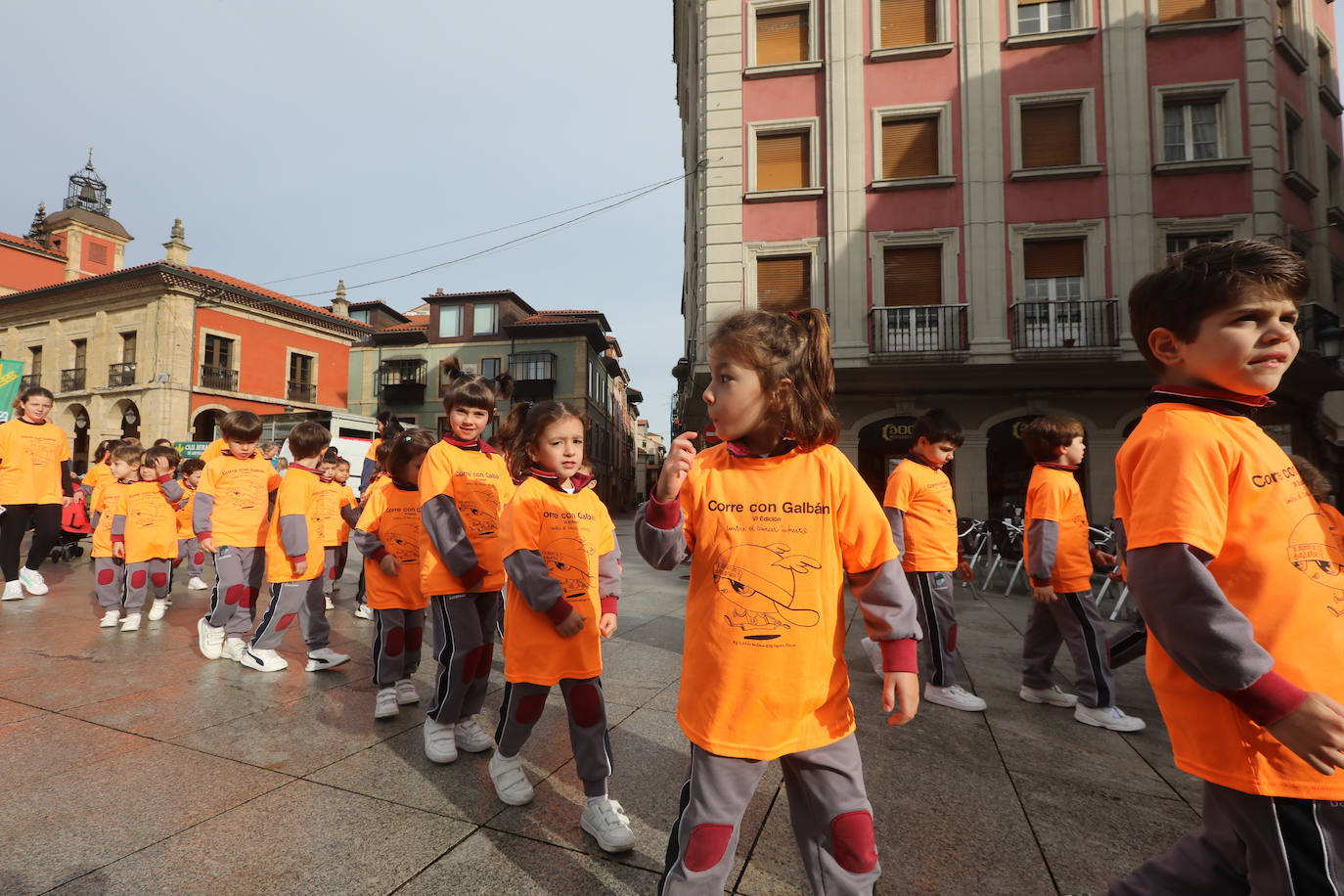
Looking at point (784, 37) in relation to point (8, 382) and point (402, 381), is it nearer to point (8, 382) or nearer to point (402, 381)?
point (8, 382)

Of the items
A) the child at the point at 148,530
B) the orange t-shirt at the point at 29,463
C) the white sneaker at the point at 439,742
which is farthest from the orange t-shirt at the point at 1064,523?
the orange t-shirt at the point at 29,463

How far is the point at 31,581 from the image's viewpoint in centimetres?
678

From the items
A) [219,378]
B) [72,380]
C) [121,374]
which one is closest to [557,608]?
[219,378]

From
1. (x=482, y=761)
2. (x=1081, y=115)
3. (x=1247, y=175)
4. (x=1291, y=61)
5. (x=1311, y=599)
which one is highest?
(x=1291, y=61)

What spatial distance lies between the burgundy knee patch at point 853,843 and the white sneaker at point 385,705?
8.68 feet

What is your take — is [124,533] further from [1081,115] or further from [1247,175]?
[1247,175]

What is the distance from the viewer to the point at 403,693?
12.0ft

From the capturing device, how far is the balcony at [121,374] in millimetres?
25594

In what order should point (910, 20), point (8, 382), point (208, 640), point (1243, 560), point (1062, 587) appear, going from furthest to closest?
point (910, 20)
point (8, 382)
point (208, 640)
point (1062, 587)
point (1243, 560)

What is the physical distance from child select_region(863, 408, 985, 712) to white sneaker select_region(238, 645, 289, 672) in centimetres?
388

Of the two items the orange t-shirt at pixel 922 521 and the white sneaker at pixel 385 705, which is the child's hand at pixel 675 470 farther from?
the orange t-shirt at pixel 922 521

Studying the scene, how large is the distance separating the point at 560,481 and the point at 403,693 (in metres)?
1.85

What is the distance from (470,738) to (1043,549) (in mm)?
3245

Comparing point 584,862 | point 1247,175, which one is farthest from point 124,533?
point 1247,175
